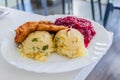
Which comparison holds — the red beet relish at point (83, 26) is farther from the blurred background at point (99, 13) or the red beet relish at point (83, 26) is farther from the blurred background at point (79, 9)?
the blurred background at point (79, 9)

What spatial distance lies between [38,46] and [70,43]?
8 centimetres

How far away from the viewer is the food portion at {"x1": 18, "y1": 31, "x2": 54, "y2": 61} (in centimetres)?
Result: 52

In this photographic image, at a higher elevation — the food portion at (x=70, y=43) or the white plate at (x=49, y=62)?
the food portion at (x=70, y=43)

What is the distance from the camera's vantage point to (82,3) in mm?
2549

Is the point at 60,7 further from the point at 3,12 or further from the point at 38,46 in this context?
the point at 38,46

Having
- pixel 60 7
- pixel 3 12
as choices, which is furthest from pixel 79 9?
pixel 3 12

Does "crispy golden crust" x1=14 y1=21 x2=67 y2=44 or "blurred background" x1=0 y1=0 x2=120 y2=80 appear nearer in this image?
"crispy golden crust" x1=14 y1=21 x2=67 y2=44

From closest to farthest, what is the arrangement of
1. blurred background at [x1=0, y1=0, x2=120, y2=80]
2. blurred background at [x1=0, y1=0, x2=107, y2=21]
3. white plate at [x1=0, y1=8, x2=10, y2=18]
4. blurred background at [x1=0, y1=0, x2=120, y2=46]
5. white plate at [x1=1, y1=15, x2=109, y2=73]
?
white plate at [x1=1, y1=15, x2=109, y2=73] → white plate at [x1=0, y1=8, x2=10, y2=18] → blurred background at [x1=0, y1=0, x2=120, y2=80] → blurred background at [x1=0, y1=0, x2=120, y2=46] → blurred background at [x1=0, y1=0, x2=107, y2=21]

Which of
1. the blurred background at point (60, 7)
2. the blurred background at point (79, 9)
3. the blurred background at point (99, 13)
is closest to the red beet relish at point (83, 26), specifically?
the blurred background at point (99, 13)

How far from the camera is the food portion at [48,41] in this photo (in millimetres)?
521

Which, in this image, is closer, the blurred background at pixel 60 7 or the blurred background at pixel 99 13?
the blurred background at pixel 99 13

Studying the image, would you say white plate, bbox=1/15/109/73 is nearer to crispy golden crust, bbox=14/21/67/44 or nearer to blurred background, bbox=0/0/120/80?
crispy golden crust, bbox=14/21/67/44

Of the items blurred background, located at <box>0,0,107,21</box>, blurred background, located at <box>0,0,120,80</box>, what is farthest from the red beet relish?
blurred background, located at <box>0,0,107,21</box>

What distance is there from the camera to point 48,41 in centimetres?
53
